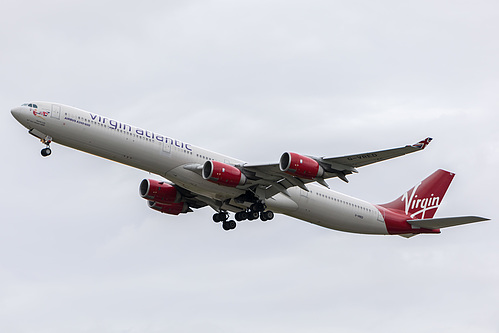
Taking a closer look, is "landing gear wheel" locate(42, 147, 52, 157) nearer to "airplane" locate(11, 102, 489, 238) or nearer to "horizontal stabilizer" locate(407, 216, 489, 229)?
"airplane" locate(11, 102, 489, 238)

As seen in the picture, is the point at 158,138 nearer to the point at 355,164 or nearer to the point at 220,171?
the point at 220,171

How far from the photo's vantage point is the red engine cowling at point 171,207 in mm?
55312

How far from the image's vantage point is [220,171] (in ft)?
155

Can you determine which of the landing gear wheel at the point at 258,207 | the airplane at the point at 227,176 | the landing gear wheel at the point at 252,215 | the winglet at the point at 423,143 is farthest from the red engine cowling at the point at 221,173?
the winglet at the point at 423,143

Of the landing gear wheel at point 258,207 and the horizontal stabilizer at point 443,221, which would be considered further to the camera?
the horizontal stabilizer at point 443,221

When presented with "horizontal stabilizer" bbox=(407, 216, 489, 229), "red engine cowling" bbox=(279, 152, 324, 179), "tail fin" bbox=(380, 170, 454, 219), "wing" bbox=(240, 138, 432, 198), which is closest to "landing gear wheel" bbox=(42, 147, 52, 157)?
"wing" bbox=(240, 138, 432, 198)

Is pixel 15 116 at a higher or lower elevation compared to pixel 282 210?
higher

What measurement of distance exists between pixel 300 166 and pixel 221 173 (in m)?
4.87

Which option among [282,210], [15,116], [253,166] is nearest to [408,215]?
[282,210]

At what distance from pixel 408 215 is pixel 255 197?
14283 mm

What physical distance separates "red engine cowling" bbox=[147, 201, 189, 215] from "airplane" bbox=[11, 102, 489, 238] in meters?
0.07

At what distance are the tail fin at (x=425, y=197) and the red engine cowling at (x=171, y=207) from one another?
15.1 meters

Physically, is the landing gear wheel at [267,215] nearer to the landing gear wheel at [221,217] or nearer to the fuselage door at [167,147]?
the landing gear wheel at [221,217]

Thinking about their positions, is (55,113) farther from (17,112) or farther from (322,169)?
(322,169)
